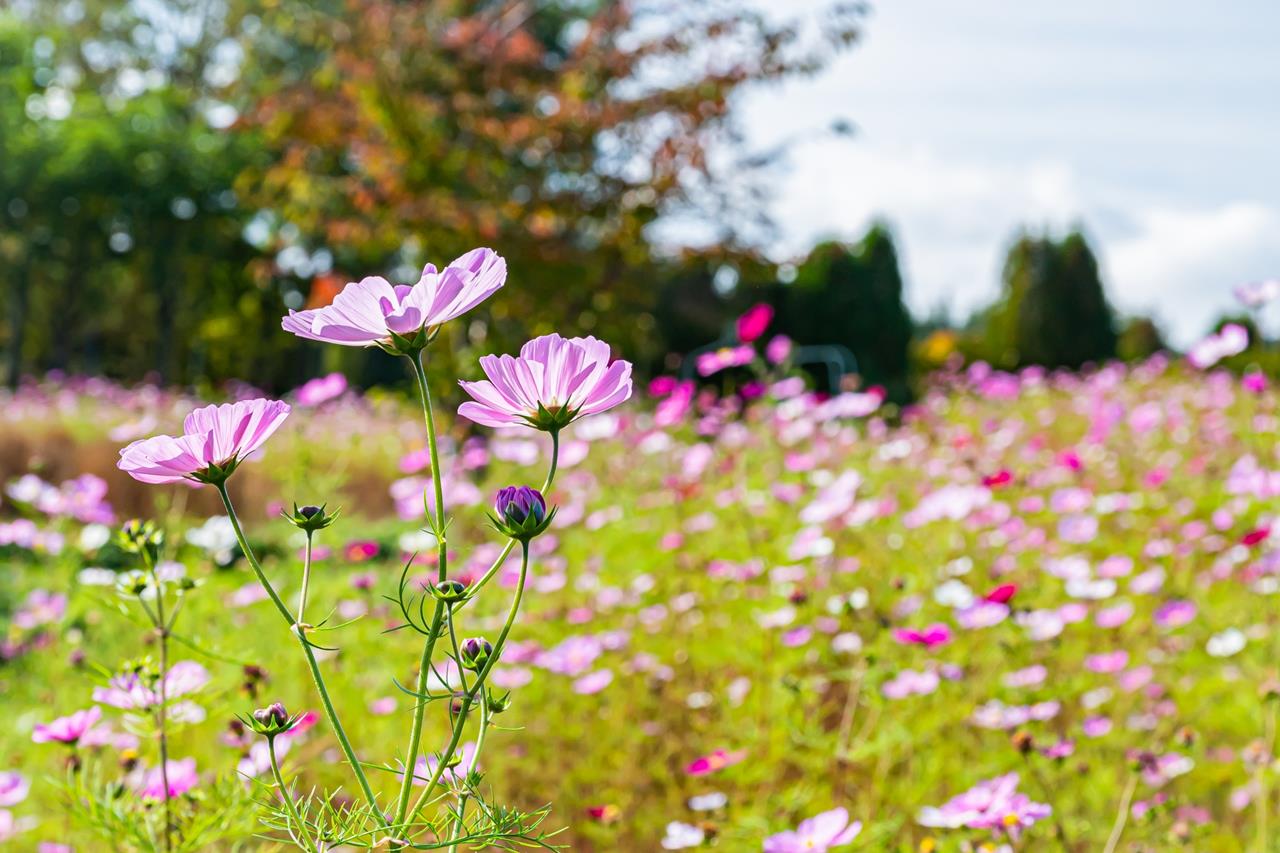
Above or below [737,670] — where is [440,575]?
above

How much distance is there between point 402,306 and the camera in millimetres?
726

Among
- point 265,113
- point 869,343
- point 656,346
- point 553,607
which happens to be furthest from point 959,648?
point 869,343

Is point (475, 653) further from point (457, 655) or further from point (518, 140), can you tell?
point (518, 140)

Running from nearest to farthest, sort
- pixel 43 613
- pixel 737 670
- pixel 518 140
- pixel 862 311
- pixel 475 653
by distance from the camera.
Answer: pixel 475 653, pixel 43 613, pixel 737 670, pixel 518 140, pixel 862 311

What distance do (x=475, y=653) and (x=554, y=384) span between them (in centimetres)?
19

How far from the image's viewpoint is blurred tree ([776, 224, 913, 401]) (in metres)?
12.0

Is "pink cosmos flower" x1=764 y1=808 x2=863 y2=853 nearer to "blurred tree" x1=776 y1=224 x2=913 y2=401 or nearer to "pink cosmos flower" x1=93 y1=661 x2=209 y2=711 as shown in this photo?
"pink cosmos flower" x1=93 y1=661 x2=209 y2=711

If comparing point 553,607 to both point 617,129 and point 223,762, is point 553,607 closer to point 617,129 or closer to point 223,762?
point 223,762

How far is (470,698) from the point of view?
0.70 m

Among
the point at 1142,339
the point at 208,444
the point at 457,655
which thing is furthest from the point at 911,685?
the point at 1142,339

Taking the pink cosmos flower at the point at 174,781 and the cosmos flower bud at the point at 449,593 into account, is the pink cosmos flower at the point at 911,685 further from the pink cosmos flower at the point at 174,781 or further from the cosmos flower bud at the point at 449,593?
the cosmos flower bud at the point at 449,593

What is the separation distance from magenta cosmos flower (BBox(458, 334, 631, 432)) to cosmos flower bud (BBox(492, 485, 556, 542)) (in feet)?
0.17

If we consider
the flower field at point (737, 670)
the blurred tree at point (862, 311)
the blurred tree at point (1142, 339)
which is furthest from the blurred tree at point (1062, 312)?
the flower field at point (737, 670)

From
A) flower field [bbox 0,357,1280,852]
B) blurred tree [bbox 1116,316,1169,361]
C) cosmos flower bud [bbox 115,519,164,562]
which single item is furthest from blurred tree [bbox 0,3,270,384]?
cosmos flower bud [bbox 115,519,164,562]
